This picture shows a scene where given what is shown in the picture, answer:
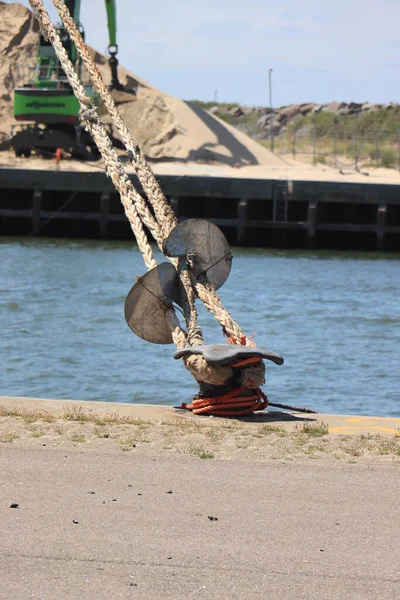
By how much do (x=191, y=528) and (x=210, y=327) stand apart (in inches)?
685

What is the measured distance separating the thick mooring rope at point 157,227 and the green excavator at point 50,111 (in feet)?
103

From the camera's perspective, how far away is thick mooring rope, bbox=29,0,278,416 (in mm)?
10414

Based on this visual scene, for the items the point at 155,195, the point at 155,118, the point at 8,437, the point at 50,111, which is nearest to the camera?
the point at 8,437

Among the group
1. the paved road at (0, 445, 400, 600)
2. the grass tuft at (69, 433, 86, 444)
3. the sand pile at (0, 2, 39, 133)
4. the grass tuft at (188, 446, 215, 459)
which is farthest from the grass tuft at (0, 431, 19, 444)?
the sand pile at (0, 2, 39, 133)

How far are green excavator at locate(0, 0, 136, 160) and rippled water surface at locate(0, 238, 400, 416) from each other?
8530 mm

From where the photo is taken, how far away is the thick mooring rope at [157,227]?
10.4 m

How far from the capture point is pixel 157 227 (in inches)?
528

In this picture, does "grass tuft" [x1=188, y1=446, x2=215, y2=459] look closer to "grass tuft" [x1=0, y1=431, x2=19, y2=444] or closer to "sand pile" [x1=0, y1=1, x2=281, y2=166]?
"grass tuft" [x1=0, y1=431, x2=19, y2=444]

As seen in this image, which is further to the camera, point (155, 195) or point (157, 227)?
point (155, 195)

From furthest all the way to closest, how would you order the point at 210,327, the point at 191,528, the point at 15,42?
the point at 15,42 → the point at 210,327 → the point at 191,528

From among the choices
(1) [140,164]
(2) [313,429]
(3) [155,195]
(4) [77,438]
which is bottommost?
(2) [313,429]

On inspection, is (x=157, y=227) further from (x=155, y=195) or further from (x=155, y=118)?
(x=155, y=118)

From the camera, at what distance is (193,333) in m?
11.5

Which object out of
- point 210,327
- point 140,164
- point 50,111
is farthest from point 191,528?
point 50,111
